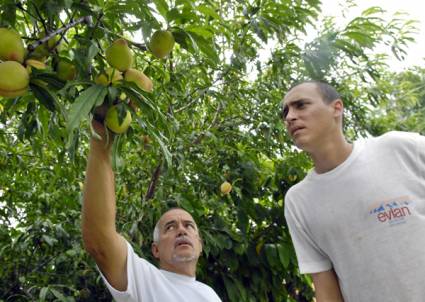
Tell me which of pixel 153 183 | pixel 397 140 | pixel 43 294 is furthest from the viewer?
pixel 153 183

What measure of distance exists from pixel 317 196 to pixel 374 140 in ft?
0.98

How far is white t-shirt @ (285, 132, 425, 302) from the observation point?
1.67m

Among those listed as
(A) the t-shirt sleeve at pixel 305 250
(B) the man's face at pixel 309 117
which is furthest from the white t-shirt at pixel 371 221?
(B) the man's face at pixel 309 117

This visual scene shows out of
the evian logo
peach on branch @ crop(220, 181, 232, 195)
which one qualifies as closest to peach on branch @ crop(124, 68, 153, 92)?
the evian logo

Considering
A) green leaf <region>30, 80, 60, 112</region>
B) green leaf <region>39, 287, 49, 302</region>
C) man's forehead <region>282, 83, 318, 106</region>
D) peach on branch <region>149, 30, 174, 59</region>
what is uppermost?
peach on branch <region>149, 30, 174, 59</region>

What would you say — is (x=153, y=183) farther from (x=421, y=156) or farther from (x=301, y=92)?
(x=421, y=156)

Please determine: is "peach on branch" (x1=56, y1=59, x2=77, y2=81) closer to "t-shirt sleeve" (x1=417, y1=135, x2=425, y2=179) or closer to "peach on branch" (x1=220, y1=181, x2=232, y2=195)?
"t-shirt sleeve" (x1=417, y1=135, x2=425, y2=179)

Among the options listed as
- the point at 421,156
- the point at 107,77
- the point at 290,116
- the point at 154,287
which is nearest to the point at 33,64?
the point at 107,77

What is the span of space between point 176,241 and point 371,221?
113 cm

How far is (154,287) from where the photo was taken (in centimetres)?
219

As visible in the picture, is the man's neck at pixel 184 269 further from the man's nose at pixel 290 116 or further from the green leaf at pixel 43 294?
the man's nose at pixel 290 116

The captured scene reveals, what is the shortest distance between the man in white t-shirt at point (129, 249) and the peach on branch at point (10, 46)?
0.29 metres

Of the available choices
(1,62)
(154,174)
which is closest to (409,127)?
(154,174)

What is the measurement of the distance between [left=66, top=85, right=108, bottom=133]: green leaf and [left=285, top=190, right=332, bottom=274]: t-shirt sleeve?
0.97m
